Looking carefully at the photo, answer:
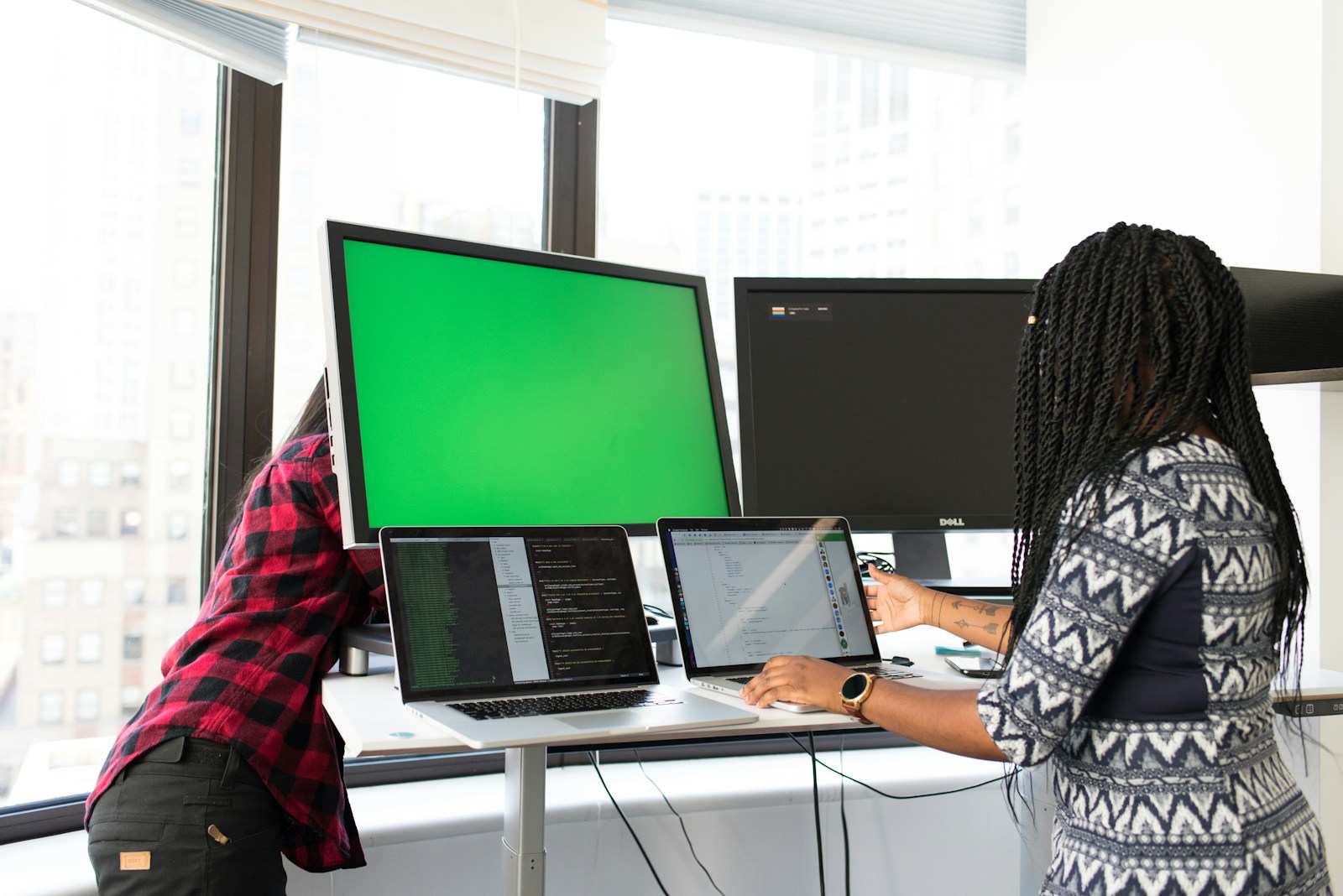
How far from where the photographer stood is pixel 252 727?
4.52ft

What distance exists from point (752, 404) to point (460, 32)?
944mm

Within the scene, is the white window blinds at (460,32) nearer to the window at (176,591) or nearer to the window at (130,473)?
the window at (130,473)

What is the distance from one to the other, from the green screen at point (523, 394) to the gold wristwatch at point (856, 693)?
1.62 feet

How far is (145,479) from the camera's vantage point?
74.8 inches

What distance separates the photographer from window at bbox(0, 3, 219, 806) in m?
1.78

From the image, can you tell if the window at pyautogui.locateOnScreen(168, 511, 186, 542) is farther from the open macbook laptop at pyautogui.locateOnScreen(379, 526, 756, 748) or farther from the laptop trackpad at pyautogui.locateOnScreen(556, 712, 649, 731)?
the laptop trackpad at pyautogui.locateOnScreen(556, 712, 649, 731)

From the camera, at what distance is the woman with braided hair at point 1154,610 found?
100cm

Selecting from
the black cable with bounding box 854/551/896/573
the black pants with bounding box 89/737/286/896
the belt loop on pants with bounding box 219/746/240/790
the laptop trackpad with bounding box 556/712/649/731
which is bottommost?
the black pants with bounding box 89/737/286/896

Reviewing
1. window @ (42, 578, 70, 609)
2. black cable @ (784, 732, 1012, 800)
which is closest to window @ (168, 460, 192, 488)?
window @ (42, 578, 70, 609)

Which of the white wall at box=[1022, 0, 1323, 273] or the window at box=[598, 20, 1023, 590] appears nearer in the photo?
the white wall at box=[1022, 0, 1323, 273]

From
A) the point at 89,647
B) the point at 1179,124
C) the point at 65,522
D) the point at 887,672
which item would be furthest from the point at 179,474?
the point at 1179,124

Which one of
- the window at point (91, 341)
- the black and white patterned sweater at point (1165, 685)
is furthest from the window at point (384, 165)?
the black and white patterned sweater at point (1165, 685)

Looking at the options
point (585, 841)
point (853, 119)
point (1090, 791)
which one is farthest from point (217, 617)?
point (853, 119)

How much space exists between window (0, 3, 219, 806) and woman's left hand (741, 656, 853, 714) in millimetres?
1172
